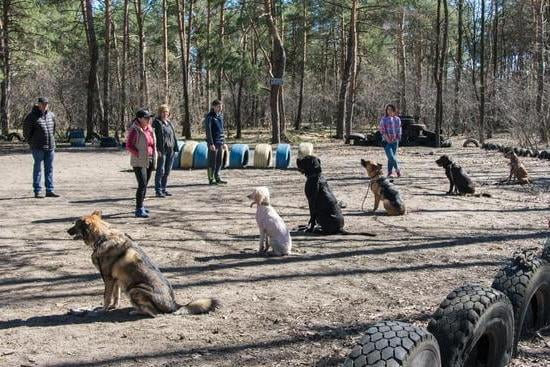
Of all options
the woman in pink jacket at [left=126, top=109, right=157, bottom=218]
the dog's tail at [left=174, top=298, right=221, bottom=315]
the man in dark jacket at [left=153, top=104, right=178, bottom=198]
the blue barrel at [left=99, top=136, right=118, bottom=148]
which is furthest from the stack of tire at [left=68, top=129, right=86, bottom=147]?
the dog's tail at [left=174, top=298, right=221, bottom=315]

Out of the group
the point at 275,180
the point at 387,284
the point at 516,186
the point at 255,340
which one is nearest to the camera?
the point at 255,340

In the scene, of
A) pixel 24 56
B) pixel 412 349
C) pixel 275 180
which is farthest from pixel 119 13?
pixel 412 349

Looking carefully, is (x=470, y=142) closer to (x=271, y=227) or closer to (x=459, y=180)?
(x=459, y=180)

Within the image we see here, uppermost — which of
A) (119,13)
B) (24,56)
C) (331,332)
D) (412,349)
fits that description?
(119,13)

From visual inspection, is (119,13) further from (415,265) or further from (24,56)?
(415,265)

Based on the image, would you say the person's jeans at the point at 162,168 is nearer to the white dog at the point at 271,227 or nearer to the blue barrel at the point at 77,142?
the white dog at the point at 271,227

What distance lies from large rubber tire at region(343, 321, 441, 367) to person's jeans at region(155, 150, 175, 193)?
9.24 metres

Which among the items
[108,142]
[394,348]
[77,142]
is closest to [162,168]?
[394,348]

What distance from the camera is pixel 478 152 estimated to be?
25.4m

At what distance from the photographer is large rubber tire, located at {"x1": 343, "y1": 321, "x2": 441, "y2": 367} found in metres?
3.03

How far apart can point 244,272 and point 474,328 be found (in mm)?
3469

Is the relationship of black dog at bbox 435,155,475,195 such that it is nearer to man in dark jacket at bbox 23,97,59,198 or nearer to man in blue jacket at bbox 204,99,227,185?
man in blue jacket at bbox 204,99,227,185

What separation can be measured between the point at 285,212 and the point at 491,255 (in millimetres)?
4287

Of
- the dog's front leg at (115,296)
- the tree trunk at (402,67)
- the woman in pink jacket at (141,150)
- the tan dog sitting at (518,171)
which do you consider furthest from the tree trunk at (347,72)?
the dog's front leg at (115,296)
